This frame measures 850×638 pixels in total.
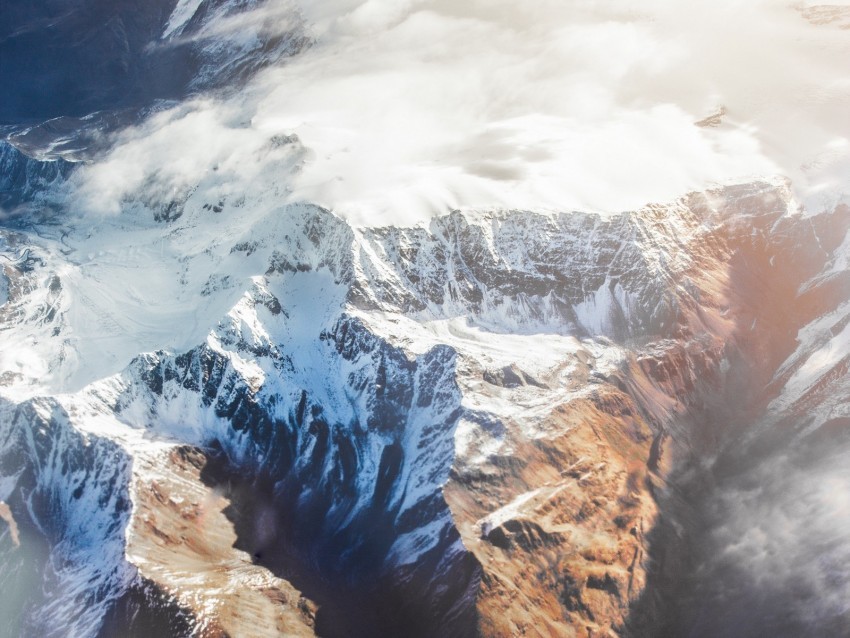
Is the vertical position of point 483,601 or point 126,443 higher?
point 126,443

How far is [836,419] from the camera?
193m

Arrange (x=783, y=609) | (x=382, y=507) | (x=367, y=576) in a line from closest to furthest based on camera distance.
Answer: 1. (x=783, y=609)
2. (x=367, y=576)
3. (x=382, y=507)

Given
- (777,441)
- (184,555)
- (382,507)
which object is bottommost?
(777,441)

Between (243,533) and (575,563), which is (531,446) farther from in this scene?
(243,533)

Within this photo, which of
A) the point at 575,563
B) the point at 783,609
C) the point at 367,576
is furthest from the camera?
the point at 367,576

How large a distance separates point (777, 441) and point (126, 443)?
17249cm

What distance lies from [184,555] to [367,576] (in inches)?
1676

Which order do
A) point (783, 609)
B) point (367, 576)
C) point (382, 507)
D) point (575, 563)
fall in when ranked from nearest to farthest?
point (783, 609) < point (575, 563) < point (367, 576) < point (382, 507)

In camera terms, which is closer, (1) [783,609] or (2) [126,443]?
(1) [783,609]

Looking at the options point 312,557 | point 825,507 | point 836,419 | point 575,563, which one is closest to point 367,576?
point 312,557

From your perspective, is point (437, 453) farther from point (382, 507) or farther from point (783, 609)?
point (783, 609)

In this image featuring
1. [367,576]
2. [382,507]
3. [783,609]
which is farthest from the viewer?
[382,507]

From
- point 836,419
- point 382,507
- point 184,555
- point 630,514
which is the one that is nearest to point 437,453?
point 382,507

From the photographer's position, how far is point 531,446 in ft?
604
